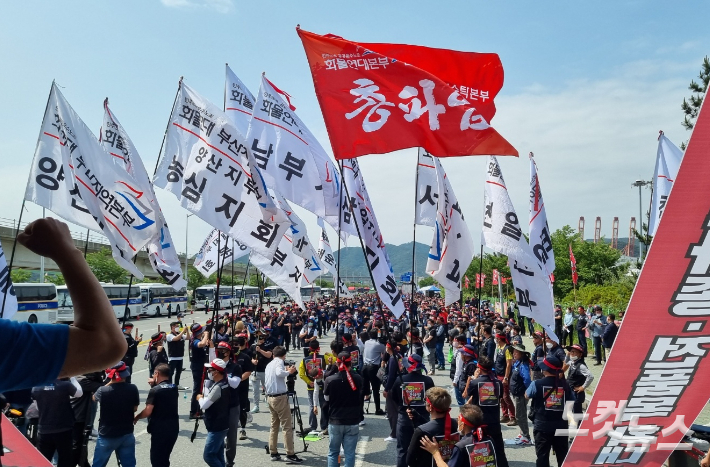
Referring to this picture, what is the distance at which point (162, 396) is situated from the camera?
7316mm

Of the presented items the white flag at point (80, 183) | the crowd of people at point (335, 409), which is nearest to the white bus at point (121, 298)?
the white flag at point (80, 183)

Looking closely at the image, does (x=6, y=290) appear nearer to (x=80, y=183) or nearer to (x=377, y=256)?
(x=80, y=183)

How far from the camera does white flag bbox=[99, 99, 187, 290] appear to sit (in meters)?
10.4

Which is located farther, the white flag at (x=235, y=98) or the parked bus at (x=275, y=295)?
the parked bus at (x=275, y=295)

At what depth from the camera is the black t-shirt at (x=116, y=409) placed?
23.1ft

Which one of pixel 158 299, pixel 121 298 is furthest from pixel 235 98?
pixel 158 299

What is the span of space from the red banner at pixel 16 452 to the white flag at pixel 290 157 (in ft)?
27.2

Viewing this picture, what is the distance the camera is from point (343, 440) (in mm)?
8133

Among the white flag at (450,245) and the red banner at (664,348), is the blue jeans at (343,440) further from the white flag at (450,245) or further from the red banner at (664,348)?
the red banner at (664,348)

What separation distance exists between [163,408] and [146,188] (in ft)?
15.1

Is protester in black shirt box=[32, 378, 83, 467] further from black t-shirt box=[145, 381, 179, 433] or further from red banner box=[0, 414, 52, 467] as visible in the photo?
red banner box=[0, 414, 52, 467]

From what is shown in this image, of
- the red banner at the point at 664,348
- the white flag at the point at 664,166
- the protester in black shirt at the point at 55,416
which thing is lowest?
the protester in black shirt at the point at 55,416

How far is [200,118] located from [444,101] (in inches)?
203

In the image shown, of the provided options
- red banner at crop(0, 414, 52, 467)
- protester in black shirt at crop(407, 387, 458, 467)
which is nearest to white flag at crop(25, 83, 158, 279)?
protester in black shirt at crop(407, 387, 458, 467)
